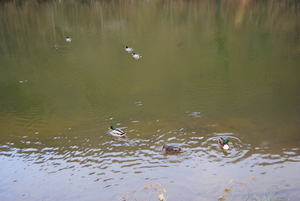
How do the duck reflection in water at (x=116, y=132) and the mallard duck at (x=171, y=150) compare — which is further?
the duck reflection in water at (x=116, y=132)

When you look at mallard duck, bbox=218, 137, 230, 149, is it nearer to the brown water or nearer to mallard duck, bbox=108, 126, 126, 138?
the brown water

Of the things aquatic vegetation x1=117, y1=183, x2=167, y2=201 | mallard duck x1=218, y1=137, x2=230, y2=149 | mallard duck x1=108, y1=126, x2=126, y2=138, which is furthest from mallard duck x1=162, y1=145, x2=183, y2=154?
mallard duck x1=108, y1=126, x2=126, y2=138

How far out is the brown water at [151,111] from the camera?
19.4 ft

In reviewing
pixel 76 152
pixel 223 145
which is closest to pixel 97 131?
pixel 76 152

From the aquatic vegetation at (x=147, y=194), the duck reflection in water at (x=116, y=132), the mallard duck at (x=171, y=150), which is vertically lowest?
the aquatic vegetation at (x=147, y=194)

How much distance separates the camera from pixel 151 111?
9.17 metres

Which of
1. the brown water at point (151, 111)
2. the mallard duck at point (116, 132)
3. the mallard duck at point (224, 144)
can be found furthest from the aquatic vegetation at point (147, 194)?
the mallard duck at point (116, 132)

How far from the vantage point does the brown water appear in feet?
19.4

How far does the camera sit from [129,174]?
6.14 meters

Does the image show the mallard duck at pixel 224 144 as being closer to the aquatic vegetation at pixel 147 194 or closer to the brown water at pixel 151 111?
the brown water at pixel 151 111

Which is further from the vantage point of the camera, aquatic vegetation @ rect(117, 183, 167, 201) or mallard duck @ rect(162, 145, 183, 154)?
mallard duck @ rect(162, 145, 183, 154)

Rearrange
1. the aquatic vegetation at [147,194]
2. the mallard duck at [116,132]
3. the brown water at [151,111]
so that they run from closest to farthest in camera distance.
A: 1. the aquatic vegetation at [147,194]
2. the brown water at [151,111]
3. the mallard duck at [116,132]

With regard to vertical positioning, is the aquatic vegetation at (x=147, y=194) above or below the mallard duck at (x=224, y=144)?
below

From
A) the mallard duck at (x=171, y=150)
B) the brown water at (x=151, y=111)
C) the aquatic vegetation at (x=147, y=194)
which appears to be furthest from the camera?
the mallard duck at (x=171, y=150)
